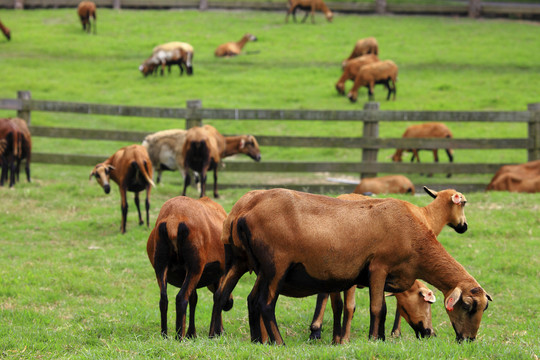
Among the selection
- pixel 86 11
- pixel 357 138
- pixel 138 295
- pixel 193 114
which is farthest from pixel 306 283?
pixel 86 11

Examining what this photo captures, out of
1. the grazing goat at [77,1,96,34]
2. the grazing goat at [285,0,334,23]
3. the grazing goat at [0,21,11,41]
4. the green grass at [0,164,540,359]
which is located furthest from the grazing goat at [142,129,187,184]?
the grazing goat at [285,0,334,23]

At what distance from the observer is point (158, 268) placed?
6.71 metres

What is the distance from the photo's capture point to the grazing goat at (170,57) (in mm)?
26188

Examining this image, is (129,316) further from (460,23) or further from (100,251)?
(460,23)

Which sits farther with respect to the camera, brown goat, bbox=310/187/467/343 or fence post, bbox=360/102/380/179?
fence post, bbox=360/102/380/179

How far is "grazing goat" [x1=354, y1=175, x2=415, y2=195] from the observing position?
13930 mm

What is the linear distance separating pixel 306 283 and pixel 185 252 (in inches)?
50.8

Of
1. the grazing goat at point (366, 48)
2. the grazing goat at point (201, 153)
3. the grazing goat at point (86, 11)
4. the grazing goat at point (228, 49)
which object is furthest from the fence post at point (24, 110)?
the grazing goat at point (86, 11)

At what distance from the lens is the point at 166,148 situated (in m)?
14.5

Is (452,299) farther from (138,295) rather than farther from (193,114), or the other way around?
(193,114)

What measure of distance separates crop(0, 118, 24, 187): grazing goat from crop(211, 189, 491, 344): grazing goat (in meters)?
9.26

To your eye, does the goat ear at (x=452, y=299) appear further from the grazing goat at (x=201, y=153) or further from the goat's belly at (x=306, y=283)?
the grazing goat at (x=201, y=153)

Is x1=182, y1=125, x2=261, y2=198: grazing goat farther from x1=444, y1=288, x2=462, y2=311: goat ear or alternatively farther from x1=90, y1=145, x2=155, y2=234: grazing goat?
x1=444, y1=288, x2=462, y2=311: goat ear

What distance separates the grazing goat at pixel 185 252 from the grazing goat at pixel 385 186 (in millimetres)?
7304
